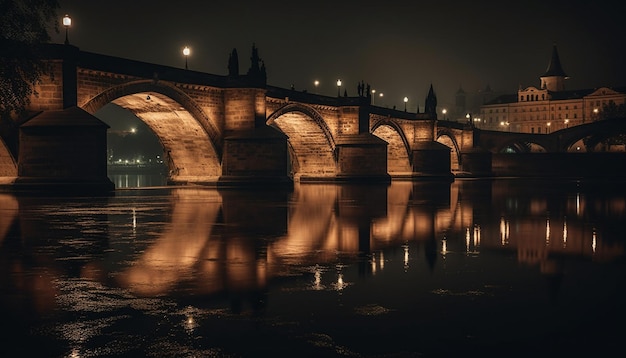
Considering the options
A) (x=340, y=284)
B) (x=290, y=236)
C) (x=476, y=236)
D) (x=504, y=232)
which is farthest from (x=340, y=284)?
(x=504, y=232)

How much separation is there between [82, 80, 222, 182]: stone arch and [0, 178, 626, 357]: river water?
21.7 m

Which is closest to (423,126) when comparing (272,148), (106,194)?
(272,148)

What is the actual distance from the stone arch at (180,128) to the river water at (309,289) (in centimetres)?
2171

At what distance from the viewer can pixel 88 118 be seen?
30.3 meters

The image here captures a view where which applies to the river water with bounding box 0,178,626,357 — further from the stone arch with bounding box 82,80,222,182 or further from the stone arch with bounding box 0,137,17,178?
the stone arch with bounding box 82,80,222,182

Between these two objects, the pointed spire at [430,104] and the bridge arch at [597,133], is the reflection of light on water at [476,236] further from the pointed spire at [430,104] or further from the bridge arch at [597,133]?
the bridge arch at [597,133]

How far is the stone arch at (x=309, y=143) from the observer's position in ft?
179

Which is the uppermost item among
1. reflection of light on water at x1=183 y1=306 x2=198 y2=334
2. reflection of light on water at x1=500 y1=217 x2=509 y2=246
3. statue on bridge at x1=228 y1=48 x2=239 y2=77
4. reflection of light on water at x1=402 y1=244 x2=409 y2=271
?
statue on bridge at x1=228 y1=48 x2=239 y2=77

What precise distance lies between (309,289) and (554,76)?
180 m

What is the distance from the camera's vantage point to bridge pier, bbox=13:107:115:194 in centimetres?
2919

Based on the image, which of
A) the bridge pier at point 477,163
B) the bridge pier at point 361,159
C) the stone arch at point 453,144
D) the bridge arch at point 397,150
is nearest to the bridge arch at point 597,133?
the bridge pier at point 477,163

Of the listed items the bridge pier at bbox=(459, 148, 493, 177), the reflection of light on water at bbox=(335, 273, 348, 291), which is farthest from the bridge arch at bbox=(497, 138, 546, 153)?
the reflection of light on water at bbox=(335, 273, 348, 291)

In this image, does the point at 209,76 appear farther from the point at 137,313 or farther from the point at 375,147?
the point at 137,313

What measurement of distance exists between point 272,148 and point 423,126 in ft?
125
